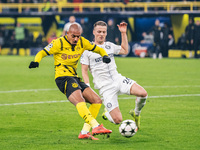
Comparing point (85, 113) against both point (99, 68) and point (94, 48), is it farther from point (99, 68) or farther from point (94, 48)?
point (99, 68)

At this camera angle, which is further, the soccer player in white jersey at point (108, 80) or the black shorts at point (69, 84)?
the soccer player in white jersey at point (108, 80)

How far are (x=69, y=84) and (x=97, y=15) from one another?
29.5 m

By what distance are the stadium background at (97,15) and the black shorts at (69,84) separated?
25960 mm

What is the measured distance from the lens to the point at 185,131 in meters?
8.71

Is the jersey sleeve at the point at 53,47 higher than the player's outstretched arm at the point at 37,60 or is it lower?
higher

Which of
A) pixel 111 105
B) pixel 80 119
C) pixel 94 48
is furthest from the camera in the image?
pixel 80 119

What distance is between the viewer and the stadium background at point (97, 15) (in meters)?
34.9

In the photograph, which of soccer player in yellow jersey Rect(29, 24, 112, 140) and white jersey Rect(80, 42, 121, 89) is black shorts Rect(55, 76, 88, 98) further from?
white jersey Rect(80, 42, 121, 89)

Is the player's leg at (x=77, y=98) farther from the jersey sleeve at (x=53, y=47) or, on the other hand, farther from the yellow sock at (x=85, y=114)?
the jersey sleeve at (x=53, y=47)

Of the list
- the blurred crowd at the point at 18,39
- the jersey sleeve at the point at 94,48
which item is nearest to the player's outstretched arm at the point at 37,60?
the jersey sleeve at the point at 94,48

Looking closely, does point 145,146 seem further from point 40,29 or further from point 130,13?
point 40,29

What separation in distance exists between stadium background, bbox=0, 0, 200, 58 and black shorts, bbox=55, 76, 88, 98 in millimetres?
25960

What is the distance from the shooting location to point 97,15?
37219 millimetres

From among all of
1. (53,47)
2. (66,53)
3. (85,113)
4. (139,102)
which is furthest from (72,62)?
(139,102)
